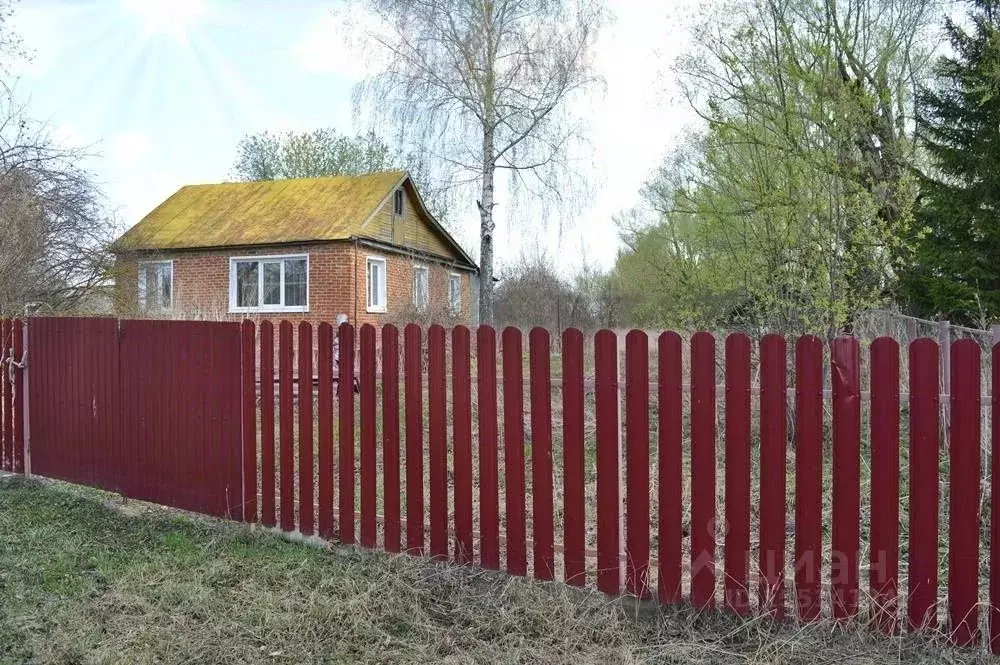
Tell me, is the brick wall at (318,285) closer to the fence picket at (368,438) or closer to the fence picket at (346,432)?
the fence picket at (346,432)

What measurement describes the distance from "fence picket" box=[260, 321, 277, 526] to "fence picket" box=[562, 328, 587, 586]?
6.40 feet

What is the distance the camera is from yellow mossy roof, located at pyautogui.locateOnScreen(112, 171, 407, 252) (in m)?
17.3

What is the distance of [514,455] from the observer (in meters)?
3.58

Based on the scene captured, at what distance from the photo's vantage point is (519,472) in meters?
3.56

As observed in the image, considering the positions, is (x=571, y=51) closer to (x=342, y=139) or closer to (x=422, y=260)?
(x=422, y=260)

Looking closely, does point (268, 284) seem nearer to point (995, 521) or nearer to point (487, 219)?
point (487, 219)

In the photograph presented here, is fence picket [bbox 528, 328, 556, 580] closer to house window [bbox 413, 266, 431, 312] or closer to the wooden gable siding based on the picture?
house window [bbox 413, 266, 431, 312]

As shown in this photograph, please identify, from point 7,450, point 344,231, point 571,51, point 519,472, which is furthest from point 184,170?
point 519,472

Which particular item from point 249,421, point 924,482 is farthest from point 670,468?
point 249,421

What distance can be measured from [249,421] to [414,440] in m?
1.29

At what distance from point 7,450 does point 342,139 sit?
90.6 feet

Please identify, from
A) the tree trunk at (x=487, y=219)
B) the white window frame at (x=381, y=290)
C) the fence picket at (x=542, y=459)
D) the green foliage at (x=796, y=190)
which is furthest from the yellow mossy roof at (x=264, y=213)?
the fence picket at (x=542, y=459)

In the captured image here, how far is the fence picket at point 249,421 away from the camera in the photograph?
14.9 feet

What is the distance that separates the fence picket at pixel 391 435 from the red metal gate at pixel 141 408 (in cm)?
115
